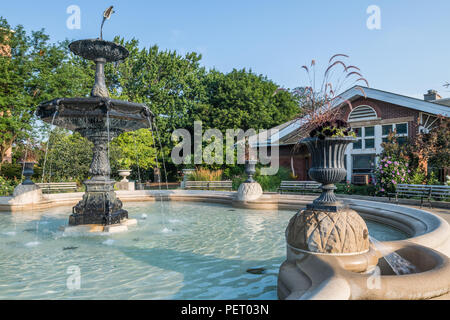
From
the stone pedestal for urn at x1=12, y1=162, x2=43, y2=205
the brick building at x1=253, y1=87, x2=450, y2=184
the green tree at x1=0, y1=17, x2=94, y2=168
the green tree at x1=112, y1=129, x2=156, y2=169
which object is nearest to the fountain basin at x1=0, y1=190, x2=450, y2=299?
the stone pedestal for urn at x1=12, y1=162, x2=43, y2=205

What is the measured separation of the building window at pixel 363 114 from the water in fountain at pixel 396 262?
17.5 m

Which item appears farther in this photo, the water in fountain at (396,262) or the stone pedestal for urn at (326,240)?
the water in fountain at (396,262)

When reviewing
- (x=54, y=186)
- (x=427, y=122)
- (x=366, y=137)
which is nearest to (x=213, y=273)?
(x=54, y=186)

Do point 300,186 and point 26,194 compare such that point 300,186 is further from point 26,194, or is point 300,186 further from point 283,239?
point 26,194

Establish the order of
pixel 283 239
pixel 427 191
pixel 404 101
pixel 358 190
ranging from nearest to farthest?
pixel 283 239
pixel 427 191
pixel 358 190
pixel 404 101

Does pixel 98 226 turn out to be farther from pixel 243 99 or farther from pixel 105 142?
pixel 243 99

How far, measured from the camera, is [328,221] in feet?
11.4

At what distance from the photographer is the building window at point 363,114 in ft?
62.8

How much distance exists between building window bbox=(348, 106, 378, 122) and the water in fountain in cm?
1748

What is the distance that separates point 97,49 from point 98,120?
1883 mm

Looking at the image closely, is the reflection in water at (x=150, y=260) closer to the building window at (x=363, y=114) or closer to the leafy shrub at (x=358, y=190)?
the leafy shrub at (x=358, y=190)

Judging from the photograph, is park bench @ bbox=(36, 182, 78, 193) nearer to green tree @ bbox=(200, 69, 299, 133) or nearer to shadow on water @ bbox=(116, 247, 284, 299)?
shadow on water @ bbox=(116, 247, 284, 299)

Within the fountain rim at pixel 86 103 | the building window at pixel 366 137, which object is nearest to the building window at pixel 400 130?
the building window at pixel 366 137

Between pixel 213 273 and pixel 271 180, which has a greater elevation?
pixel 271 180
